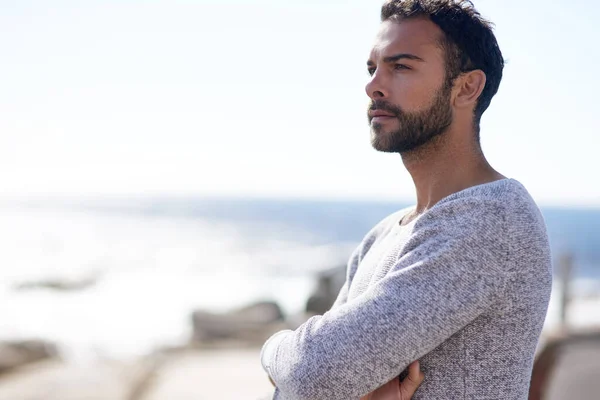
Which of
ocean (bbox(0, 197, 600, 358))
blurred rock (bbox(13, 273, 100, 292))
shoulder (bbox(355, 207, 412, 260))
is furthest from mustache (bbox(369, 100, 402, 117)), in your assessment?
blurred rock (bbox(13, 273, 100, 292))

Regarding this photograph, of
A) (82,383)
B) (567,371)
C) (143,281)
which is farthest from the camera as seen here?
(143,281)

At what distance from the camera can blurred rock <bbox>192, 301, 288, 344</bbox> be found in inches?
386

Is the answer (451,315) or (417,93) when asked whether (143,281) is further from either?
(451,315)

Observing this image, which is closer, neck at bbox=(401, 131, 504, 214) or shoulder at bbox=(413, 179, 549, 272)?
shoulder at bbox=(413, 179, 549, 272)

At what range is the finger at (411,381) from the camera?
1.57 metres

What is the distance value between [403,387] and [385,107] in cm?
79

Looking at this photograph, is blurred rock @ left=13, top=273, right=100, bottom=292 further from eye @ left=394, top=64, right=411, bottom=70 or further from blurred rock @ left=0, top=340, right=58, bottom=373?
eye @ left=394, top=64, right=411, bottom=70

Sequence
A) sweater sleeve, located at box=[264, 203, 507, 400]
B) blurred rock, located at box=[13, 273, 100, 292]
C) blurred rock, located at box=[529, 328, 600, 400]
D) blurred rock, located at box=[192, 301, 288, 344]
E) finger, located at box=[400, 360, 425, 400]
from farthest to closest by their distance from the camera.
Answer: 1. blurred rock, located at box=[13, 273, 100, 292]
2. blurred rock, located at box=[192, 301, 288, 344]
3. blurred rock, located at box=[529, 328, 600, 400]
4. finger, located at box=[400, 360, 425, 400]
5. sweater sleeve, located at box=[264, 203, 507, 400]

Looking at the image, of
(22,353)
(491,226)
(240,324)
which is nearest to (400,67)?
(491,226)

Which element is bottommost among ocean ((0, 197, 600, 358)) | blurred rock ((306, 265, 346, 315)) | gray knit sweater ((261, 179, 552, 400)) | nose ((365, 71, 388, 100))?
gray knit sweater ((261, 179, 552, 400))

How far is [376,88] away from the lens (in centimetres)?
184

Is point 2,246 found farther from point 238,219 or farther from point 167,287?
point 238,219

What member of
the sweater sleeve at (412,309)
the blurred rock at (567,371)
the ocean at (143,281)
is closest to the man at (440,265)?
the sweater sleeve at (412,309)

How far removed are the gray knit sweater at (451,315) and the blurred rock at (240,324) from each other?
7859 millimetres
